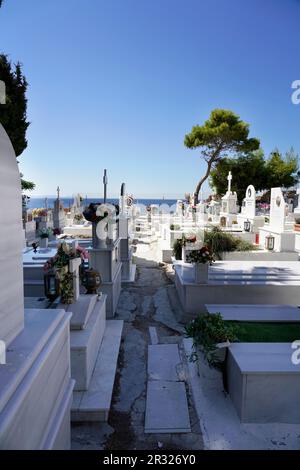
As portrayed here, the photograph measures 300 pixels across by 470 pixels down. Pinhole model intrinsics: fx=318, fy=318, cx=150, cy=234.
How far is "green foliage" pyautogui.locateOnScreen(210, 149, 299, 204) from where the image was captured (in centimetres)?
3281

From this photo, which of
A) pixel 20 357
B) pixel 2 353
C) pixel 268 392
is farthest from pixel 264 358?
pixel 2 353

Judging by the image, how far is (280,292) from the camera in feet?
22.4

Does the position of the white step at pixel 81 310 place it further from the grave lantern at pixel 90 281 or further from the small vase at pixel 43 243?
the small vase at pixel 43 243

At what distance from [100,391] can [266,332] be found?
2478 mm

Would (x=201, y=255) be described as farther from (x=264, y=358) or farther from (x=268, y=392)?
(x=268, y=392)

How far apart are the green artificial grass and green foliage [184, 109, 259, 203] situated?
26.7 m

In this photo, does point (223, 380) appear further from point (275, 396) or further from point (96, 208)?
point (96, 208)

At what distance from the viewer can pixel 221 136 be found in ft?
97.0

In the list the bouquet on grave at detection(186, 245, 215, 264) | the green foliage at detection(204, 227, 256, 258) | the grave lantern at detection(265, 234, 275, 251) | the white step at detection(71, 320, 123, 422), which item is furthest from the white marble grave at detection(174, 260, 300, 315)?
the grave lantern at detection(265, 234, 275, 251)

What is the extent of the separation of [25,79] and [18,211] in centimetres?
2018

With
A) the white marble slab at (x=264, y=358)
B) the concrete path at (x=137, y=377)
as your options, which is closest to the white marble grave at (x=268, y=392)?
the white marble slab at (x=264, y=358)

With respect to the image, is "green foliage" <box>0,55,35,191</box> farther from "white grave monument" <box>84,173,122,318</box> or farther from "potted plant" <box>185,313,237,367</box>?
"potted plant" <box>185,313,237,367</box>

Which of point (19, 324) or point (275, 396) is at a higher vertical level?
point (19, 324)
